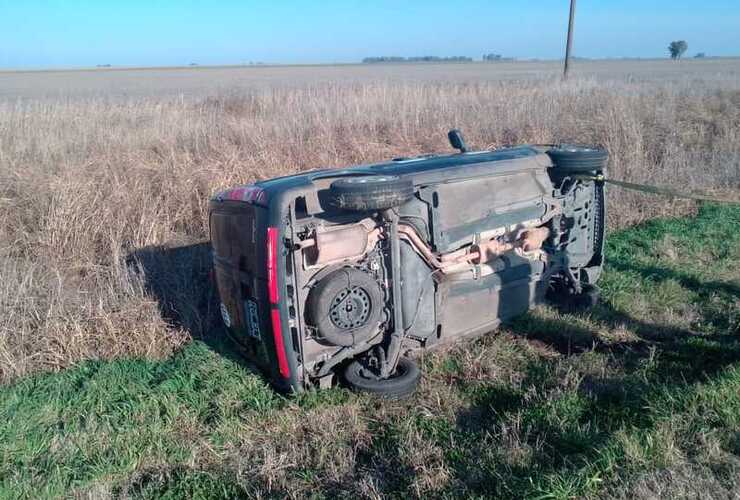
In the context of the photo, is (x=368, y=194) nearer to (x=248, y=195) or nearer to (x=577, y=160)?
(x=248, y=195)

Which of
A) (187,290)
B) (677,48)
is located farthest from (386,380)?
(677,48)

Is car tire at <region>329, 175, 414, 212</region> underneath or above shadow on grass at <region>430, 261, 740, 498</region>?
above

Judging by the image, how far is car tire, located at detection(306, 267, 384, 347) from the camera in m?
3.35

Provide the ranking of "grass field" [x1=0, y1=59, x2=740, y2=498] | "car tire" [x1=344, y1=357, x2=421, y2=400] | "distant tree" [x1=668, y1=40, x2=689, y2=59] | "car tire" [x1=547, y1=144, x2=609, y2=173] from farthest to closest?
"distant tree" [x1=668, y1=40, x2=689, y2=59] → "car tire" [x1=547, y1=144, x2=609, y2=173] → "car tire" [x1=344, y1=357, x2=421, y2=400] → "grass field" [x1=0, y1=59, x2=740, y2=498]

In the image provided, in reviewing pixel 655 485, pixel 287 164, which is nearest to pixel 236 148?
pixel 287 164

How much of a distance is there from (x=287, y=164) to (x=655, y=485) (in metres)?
6.36

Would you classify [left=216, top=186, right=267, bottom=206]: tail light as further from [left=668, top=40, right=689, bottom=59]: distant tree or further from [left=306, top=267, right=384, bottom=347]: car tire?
[left=668, top=40, right=689, bottom=59]: distant tree

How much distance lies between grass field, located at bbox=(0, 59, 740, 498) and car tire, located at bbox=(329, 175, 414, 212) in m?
1.27

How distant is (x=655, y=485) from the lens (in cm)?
238

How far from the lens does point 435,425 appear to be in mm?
3291

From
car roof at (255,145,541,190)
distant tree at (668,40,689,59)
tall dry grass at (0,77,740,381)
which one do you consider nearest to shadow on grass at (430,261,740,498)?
car roof at (255,145,541,190)

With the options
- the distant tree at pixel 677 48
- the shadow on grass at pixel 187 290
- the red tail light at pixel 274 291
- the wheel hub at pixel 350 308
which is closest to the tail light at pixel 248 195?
the red tail light at pixel 274 291

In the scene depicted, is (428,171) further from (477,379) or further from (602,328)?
(602,328)

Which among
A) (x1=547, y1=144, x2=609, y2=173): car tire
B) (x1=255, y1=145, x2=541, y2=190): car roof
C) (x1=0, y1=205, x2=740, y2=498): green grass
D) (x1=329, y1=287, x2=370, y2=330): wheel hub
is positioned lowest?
(x1=0, y1=205, x2=740, y2=498): green grass
